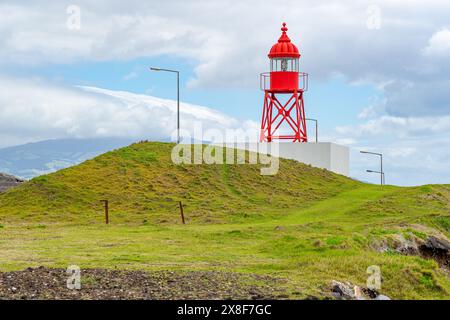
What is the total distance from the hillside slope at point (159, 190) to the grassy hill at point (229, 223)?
0.09 meters

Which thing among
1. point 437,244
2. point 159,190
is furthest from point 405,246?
point 159,190

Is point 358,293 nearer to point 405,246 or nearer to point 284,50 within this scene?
point 405,246

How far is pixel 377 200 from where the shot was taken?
56.6 m

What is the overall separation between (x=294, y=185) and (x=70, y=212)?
1974cm

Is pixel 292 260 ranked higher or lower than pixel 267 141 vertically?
lower

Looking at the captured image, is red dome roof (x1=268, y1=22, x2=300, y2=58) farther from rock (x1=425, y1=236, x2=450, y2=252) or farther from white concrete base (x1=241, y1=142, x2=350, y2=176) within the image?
rock (x1=425, y1=236, x2=450, y2=252)

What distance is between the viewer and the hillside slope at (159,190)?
52781 millimetres

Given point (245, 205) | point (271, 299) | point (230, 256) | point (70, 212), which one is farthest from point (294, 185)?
point (271, 299)

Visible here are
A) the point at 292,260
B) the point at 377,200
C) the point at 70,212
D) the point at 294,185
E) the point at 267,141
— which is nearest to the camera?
the point at 292,260

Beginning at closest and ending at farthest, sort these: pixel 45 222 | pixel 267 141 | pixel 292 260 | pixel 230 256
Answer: pixel 292 260, pixel 230 256, pixel 45 222, pixel 267 141

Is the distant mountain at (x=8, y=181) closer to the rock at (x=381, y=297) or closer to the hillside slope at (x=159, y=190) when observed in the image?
the hillside slope at (x=159, y=190)

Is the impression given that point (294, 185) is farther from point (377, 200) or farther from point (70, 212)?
point (70, 212)

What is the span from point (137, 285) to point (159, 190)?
38265 mm

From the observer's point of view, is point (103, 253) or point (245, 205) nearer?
point (103, 253)
